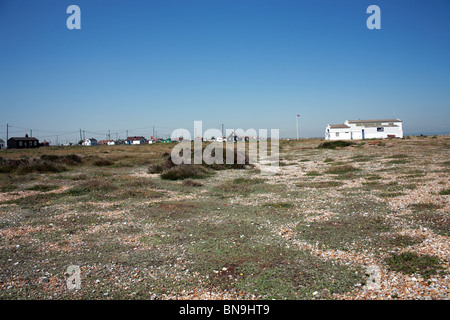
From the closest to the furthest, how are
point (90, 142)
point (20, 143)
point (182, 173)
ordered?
point (182, 173) → point (20, 143) → point (90, 142)

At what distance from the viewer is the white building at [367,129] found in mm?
76312

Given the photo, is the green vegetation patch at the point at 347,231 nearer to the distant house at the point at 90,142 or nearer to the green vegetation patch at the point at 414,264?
the green vegetation patch at the point at 414,264

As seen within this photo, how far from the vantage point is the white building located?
7631 centimetres

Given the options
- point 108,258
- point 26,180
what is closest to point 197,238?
point 108,258

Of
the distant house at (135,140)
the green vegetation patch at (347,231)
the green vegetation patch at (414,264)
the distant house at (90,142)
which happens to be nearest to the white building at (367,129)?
the green vegetation patch at (347,231)

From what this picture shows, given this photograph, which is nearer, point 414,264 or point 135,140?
point 414,264

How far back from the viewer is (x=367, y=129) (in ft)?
253

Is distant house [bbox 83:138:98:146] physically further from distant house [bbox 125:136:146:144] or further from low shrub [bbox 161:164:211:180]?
low shrub [bbox 161:164:211:180]

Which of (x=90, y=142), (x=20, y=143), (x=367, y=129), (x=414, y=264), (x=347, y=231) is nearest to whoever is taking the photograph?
(x=414, y=264)

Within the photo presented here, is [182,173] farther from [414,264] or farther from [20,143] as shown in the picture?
[20,143]

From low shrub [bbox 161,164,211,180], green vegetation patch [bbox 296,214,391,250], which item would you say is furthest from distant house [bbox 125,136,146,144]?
green vegetation patch [bbox 296,214,391,250]

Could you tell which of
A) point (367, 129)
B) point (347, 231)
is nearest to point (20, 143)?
point (367, 129)
